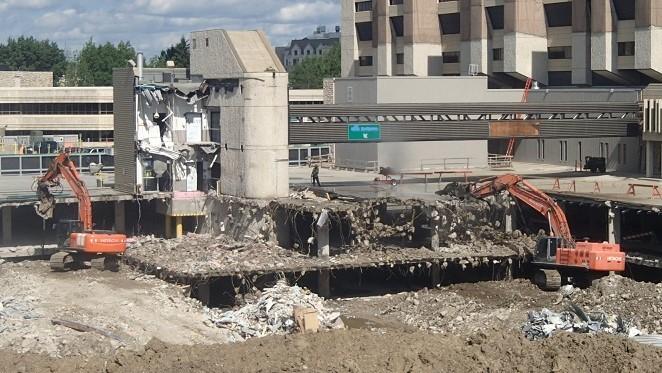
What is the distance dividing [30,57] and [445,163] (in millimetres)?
113567

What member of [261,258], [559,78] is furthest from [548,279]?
[559,78]

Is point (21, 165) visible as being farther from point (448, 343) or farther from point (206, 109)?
point (448, 343)

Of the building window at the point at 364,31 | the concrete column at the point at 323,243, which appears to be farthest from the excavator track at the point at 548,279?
the building window at the point at 364,31

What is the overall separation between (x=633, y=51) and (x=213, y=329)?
4352 cm

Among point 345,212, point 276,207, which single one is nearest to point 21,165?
point 276,207

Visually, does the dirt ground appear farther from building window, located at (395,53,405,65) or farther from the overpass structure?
building window, located at (395,53,405,65)

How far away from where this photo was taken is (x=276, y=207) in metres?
54.8

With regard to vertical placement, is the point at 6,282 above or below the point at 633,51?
below

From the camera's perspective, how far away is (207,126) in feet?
197

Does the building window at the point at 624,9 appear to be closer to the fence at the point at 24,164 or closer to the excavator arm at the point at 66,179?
the fence at the point at 24,164

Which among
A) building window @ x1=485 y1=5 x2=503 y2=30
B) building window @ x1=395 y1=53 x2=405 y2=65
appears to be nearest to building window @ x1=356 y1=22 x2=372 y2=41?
building window @ x1=395 y1=53 x2=405 y2=65

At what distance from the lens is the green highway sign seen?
59922 millimetres

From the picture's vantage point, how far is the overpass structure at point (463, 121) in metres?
59.3

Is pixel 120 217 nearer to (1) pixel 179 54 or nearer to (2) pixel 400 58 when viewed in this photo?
(2) pixel 400 58
